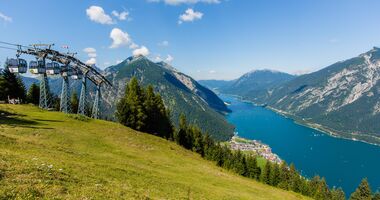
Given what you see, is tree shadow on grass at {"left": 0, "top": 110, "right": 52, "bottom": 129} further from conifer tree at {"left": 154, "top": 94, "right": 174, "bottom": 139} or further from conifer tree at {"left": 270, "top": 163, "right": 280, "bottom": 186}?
conifer tree at {"left": 270, "top": 163, "right": 280, "bottom": 186}

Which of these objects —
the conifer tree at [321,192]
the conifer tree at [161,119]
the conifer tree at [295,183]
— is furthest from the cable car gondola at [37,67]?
the conifer tree at [321,192]

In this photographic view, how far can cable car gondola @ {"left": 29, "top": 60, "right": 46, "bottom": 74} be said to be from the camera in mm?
72062

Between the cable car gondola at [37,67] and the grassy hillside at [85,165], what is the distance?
917cm

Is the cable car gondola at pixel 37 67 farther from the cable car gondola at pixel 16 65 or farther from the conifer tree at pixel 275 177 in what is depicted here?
the conifer tree at pixel 275 177

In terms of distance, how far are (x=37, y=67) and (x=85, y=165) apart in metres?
47.1

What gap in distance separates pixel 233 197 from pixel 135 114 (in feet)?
173

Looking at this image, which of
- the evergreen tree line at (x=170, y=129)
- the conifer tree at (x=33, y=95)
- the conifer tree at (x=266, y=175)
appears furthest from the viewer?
the conifer tree at (x=266, y=175)

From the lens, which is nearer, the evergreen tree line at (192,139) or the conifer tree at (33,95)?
the evergreen tree line at (192,139)

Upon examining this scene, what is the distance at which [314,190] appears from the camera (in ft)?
408

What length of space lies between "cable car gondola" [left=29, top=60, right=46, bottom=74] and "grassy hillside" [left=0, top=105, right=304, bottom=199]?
30.1 ft

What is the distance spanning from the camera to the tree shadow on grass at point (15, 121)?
50.9 meters

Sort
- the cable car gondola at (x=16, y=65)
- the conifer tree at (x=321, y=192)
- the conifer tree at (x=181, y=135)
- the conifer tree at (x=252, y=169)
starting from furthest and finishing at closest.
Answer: the conifer tree at (x=252, y=169) < the conifer tree at (x=321, y=192) < the conifer tree at (x=181, y=135) < the cable car gondola at (x=16, y=65)

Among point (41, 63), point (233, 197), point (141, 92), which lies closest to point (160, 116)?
point (141, 92)

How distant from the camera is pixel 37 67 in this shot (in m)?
72.6
